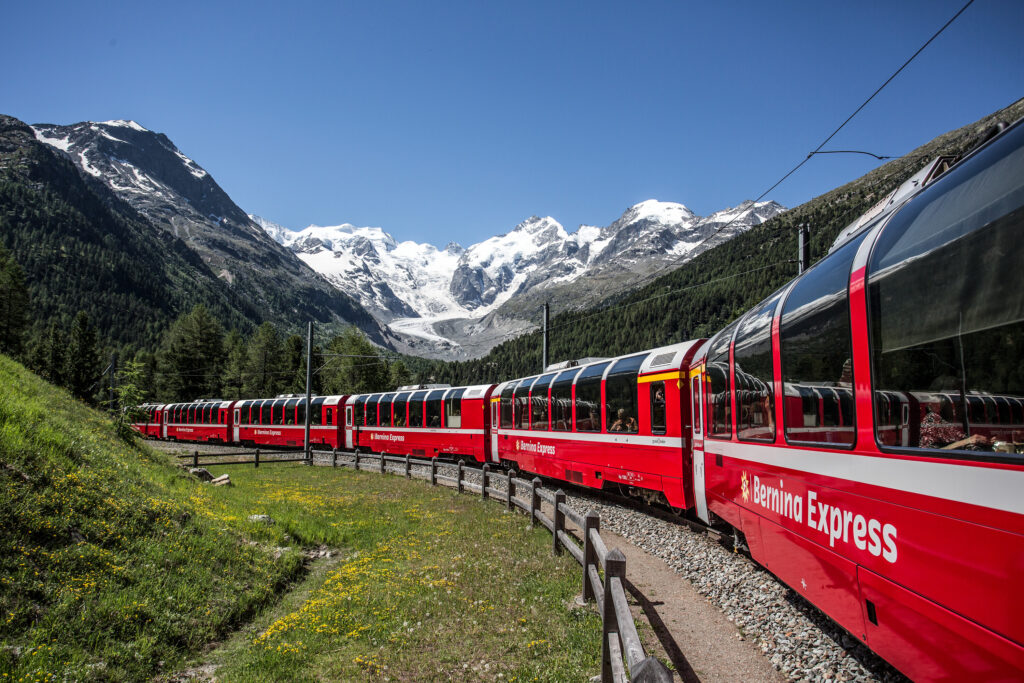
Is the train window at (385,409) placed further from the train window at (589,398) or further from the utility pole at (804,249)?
the utility pole at (804,249)

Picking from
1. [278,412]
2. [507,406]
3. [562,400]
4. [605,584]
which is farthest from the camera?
[278,412]

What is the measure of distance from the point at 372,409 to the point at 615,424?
21.3m

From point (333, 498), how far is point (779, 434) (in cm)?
1425

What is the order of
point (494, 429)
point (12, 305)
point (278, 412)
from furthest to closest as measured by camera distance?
point (12, 305), point (278, 412), point (494, 429)

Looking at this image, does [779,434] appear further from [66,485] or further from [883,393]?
[66,485]

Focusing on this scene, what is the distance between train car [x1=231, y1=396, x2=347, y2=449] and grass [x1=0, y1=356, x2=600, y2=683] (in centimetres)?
2560

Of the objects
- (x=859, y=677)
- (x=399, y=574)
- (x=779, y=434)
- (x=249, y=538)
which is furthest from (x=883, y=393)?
(x=249, y=538)

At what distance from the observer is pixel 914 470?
12.1 ft

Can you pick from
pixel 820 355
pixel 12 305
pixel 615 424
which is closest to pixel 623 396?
pixel 615 424

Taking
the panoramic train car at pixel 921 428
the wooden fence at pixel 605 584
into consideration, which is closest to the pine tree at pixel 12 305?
the wooden fence at pixel 605 584

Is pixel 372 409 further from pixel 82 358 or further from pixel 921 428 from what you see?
pixel 82 358

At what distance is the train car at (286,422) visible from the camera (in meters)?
37.2

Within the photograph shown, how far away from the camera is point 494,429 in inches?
940

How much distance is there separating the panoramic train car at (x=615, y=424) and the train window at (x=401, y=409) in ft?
32.0
